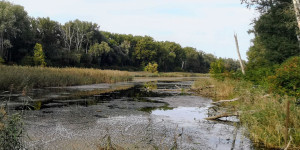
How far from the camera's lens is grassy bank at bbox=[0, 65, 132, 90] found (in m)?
15.3

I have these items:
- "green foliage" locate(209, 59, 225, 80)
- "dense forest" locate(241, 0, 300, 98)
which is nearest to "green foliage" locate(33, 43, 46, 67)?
"green foliage" locate(209, 59, 225, 80)

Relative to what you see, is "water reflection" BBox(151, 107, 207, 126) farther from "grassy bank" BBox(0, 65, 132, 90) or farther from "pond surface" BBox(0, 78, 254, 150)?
"grassy bank" BBox(0, 65, 132, 90)

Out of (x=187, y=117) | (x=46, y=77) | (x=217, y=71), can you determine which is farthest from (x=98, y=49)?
(x=187, y=117)

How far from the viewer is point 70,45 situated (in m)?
62.2

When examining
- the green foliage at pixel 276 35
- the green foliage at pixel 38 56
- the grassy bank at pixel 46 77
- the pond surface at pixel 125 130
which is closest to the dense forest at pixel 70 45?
the green foliage at pixel 38 56

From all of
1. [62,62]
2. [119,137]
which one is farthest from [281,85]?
[62,62]

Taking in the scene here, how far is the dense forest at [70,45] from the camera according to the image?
143 feet

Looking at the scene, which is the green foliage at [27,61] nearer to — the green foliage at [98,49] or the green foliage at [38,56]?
the green foliage at [38,56]

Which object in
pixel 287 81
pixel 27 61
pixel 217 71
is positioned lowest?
pixel 287 81

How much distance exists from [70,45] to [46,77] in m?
45.5

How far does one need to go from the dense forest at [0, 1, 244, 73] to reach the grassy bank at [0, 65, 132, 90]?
612 inches

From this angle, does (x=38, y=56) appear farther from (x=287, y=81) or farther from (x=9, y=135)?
(x=9, y=135)

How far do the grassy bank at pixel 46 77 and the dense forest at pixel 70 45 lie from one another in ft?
51.0

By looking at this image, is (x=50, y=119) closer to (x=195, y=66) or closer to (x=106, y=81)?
(x=106, y=81)
